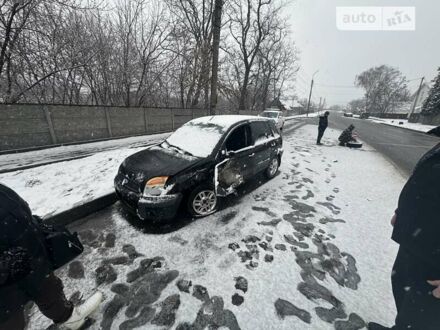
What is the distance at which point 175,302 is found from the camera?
2072 millimetres

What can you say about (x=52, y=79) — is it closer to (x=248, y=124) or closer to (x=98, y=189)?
(x=98, y=189)

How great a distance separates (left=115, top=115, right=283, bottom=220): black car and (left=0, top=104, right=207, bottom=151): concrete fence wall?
5.61 metres

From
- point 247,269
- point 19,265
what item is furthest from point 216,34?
point 19,265

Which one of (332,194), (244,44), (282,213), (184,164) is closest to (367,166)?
(332,194)

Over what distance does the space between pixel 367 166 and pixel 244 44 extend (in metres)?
19.1

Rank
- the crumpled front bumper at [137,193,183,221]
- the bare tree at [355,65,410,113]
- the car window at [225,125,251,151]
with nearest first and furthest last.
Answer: the crumpled front bumper at [137,193,183,221] → the car window at [225,125,251,151] → the bare tree at [355,65,410,113]

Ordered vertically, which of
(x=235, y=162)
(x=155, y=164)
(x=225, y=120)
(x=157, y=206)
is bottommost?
(x=157, y=206)

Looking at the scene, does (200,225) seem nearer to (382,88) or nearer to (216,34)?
(216,34)

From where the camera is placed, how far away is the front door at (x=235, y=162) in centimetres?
374

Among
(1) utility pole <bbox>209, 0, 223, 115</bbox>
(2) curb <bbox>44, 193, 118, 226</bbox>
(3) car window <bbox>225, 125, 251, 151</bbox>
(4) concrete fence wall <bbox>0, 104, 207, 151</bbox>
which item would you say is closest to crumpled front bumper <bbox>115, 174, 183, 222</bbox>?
(2) curb <bbox>44, 193, 118, 226</bbox>

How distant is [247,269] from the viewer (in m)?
2.50

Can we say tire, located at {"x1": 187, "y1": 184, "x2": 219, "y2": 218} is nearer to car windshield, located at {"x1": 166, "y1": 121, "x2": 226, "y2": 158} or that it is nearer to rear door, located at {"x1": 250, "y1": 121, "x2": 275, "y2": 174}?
car windshield, located at {"x1": 166, "y1": 121, "x2": 226, "y2": 158}

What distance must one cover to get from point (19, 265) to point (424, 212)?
2599 mm

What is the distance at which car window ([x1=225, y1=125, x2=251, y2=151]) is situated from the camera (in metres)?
3.94
